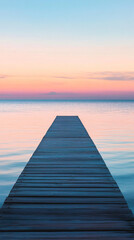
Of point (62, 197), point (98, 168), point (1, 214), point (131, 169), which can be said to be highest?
point (131, 169)

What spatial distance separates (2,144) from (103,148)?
20.3 ft

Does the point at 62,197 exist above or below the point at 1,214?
above

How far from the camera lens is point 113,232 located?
9.36 feet

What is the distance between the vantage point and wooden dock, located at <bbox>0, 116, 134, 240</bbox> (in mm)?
2850

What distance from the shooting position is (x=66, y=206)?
3.57 metres

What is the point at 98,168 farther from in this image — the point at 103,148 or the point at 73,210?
the point at 103,148

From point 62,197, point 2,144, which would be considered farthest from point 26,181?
point 2,144

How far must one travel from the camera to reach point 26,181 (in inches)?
183

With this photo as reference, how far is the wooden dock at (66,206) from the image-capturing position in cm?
285

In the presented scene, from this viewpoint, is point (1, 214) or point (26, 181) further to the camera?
point (26, 181)

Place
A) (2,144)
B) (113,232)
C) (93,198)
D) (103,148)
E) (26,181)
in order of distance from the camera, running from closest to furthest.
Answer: (113,232)
(93,198)
(26,181)
(103,148)
(2,144)

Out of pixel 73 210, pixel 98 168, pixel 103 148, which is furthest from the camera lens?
pixel 103 148

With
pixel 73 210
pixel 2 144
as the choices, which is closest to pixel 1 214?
pixel 73 210

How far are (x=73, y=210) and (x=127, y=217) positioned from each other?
2.31ft
